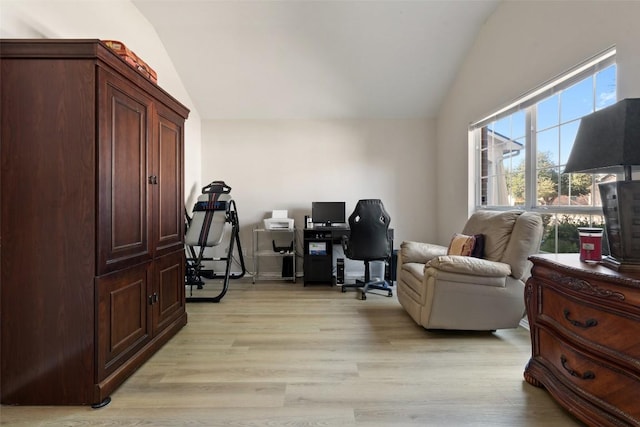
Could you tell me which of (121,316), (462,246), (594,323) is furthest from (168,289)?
(594,323)

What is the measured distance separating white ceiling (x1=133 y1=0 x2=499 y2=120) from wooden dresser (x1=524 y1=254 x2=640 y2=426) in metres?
2.72

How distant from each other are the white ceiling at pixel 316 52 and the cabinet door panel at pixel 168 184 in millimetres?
1422

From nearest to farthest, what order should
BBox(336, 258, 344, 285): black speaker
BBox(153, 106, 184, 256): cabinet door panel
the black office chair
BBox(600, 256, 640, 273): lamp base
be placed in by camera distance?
1. BBox(600, 256, 640, 273): lamp base
2. BBox(153, 106, 184, 256): cabinet door panel
3. the black office chair
4. BBox(336, 258, 344, 285): black speaker

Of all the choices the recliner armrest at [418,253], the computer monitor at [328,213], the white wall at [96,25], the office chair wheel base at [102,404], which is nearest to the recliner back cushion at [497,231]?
the recliner armrest at [418,253]

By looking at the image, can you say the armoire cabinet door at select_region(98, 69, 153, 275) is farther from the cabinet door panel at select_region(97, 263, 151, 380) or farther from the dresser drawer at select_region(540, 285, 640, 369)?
Result: the dresser drawer at select_region(540, 285, 640, 369)

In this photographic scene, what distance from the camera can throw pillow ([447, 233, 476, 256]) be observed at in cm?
258

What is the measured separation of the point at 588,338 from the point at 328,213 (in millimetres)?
3161

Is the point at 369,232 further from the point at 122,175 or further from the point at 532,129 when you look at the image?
the point at 122,175

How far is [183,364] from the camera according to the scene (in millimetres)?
1962

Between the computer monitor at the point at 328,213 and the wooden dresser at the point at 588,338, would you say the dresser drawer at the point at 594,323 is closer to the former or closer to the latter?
the wooden dresser at the point at 588,338

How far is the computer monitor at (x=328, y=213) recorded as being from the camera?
13.9ft

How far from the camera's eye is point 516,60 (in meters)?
2.67

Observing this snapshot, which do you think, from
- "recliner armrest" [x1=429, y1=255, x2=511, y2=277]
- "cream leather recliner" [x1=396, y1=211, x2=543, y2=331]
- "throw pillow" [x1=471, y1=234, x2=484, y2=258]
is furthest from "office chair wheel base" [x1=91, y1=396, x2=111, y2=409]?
"throw pillow" [x1=471, y1=234, x2=484, y2=258]

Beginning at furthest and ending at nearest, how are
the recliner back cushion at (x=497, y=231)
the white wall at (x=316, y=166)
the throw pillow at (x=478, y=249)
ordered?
the white wall at (x=316, y=166)
the throw pillow at (x=478, y=249)
the recliner back cushion at (x=497, y=231)
